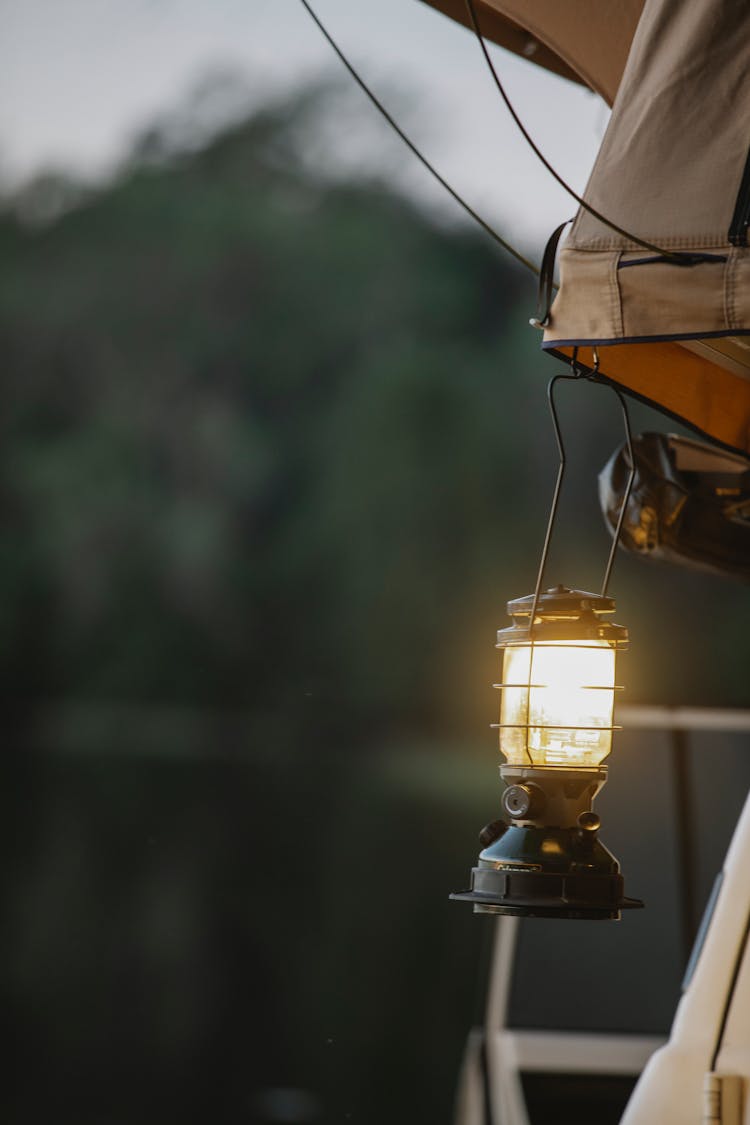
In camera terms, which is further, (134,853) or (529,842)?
(134,853)

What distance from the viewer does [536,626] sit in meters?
1.12

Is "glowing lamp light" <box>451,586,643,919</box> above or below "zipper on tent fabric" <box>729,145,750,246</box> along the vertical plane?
below

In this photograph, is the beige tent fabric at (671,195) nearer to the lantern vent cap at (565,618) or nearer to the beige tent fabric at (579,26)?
the lantern vent cap at (565,618)

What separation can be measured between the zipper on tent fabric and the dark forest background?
12936 mm

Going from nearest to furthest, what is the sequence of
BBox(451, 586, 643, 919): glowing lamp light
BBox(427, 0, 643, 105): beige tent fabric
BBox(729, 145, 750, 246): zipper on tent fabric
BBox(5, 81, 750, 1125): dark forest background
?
1. BBox(729, 145, 750, 246): zipper on tent fabric
2. BBox(451, 586, 643, 919): glowing lamp light
3. BBox(427, 0, 643, 105): beige tent fabric
4. BBox(5, 81, 750, 1125): dark forest background

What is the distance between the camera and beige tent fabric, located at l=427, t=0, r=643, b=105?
1.47 meters

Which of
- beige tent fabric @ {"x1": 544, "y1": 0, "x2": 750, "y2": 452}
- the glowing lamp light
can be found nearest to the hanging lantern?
the glowing lamp light

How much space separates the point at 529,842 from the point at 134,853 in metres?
15.3

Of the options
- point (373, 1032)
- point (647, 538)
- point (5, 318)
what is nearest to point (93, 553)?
point (5, 318)

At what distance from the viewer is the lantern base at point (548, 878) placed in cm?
105

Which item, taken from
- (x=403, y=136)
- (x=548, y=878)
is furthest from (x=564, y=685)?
(x=403, y=136)

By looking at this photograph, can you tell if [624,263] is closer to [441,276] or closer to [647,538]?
[647,538]

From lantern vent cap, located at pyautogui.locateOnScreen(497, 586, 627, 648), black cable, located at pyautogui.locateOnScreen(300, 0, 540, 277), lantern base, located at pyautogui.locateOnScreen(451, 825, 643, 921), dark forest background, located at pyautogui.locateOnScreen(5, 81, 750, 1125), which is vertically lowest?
lantern base, located at pyautogui.locateOnScreen(451, 825, 643, 921)

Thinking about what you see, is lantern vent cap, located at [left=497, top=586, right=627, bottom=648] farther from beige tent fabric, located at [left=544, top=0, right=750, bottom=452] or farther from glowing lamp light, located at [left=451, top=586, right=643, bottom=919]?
beige tent fabric, located at [left=544, top=0, right=750, bottom=452]
